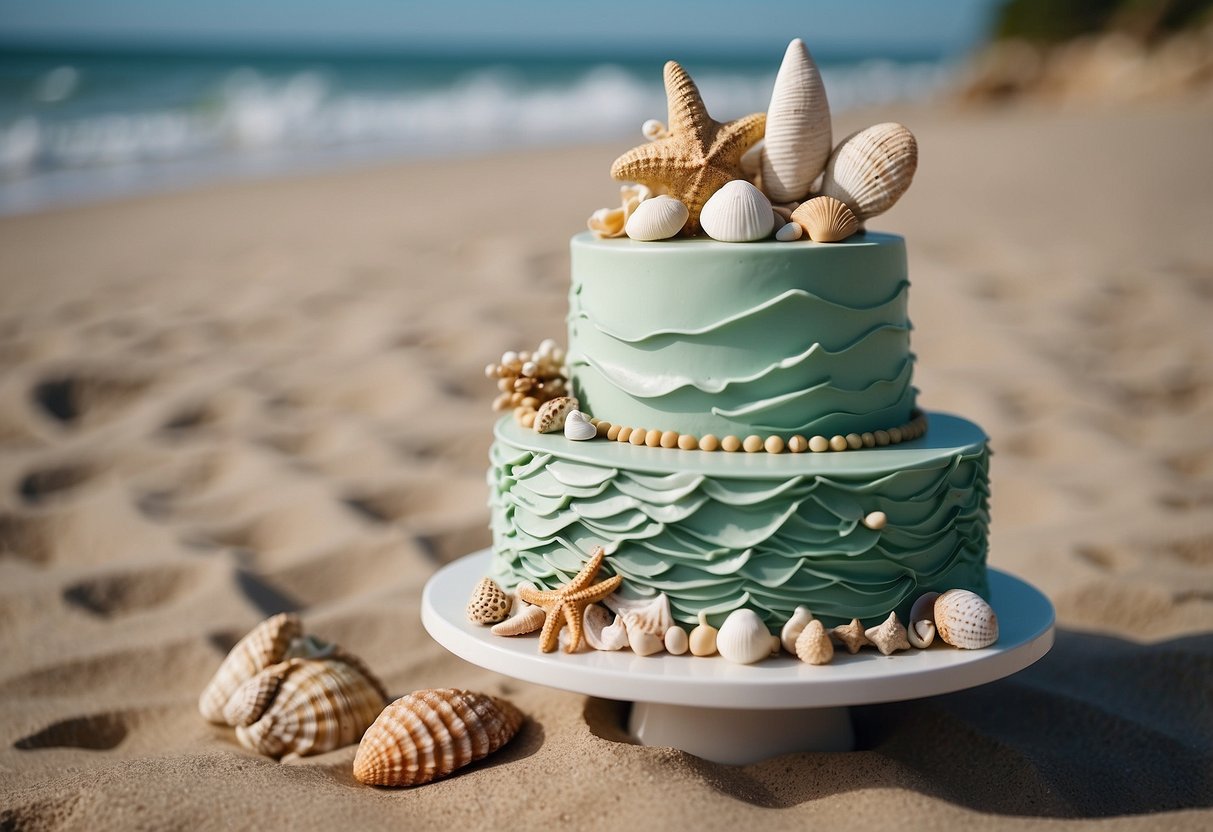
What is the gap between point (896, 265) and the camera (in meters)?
2.84

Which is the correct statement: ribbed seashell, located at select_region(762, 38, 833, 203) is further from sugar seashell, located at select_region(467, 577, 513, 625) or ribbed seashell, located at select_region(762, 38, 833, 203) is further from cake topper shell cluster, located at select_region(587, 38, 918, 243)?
sugar seashell, located at select_region(467, 577, 513, 625)

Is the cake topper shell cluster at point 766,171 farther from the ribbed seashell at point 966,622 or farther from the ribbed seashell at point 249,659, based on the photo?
the ribbed seashell at point 249,659

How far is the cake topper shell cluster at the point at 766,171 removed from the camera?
2742 mm

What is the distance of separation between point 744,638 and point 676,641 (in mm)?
165

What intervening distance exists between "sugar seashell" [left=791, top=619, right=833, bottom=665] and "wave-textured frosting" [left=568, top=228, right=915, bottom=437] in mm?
467

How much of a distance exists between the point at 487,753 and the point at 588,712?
0.34 m

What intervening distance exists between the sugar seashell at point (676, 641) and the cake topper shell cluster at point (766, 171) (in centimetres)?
92

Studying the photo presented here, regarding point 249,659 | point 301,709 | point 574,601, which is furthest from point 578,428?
point 249,659

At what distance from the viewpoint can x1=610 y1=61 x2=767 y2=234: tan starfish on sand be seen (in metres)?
2.84

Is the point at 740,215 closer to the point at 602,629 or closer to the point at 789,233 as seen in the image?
the point at 789,233

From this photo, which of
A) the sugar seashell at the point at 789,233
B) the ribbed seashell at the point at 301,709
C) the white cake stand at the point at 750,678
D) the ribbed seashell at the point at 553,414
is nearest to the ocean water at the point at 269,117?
the ribbed seashell at the point at 301,709

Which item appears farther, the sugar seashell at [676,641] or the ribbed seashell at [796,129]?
the ribbed seashell at [796,129]

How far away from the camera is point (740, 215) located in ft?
8.93

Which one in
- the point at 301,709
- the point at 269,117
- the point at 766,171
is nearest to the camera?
the point at 766,171
